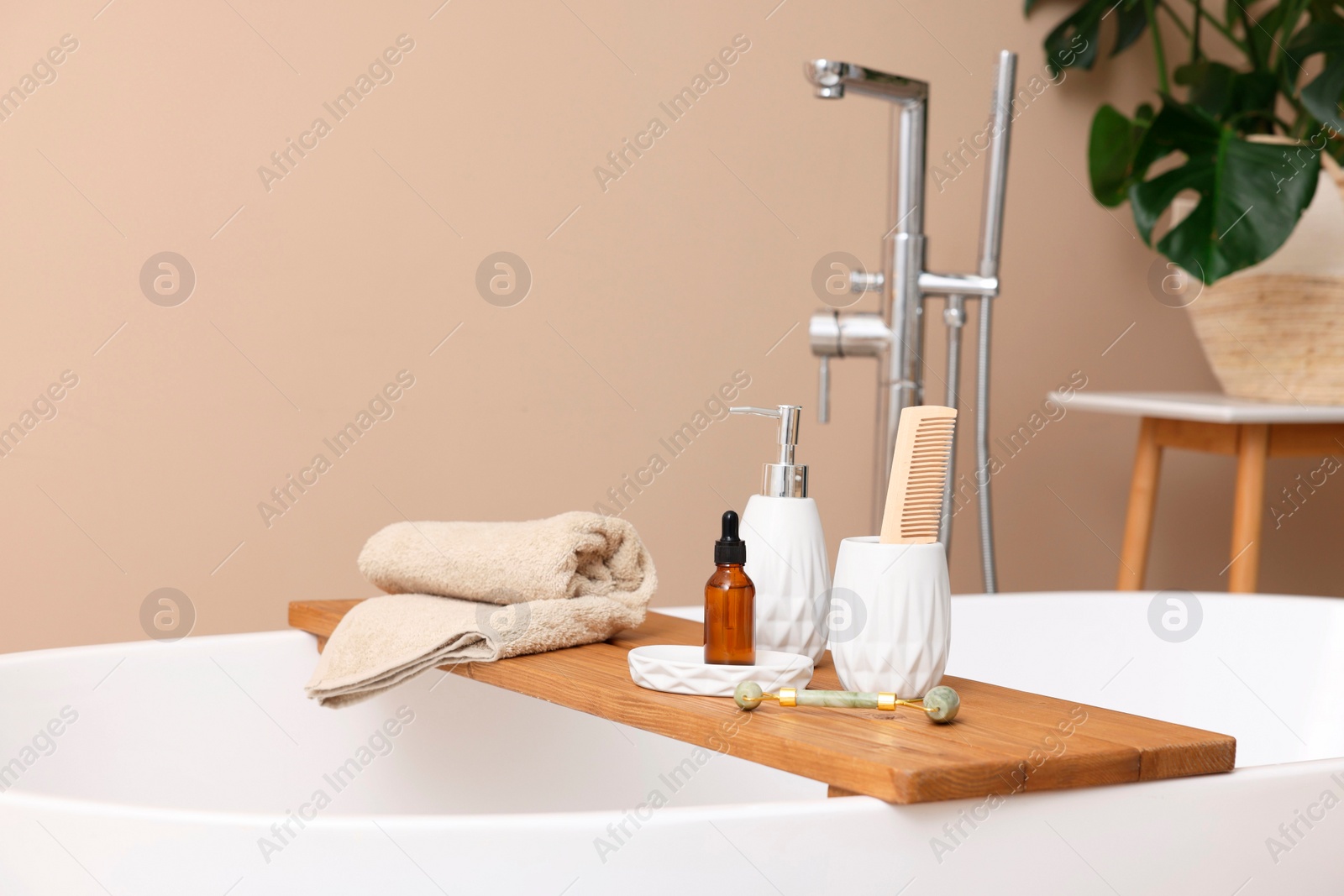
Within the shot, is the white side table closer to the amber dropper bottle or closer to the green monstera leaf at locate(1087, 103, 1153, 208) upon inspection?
the green monstera leaf at locate(1087, 103, 1153, 208)

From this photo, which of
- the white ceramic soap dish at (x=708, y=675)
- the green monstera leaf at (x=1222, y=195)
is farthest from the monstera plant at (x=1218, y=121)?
the white ceramic soap dish at (x=708, y=675)

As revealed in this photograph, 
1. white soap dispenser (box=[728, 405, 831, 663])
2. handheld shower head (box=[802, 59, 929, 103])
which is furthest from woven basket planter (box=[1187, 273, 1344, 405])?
white soap dispenser (box=[728, 405, 831, 663])

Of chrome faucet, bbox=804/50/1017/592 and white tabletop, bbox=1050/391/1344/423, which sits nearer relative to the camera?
chrome faucet, bbox=804/50/1017/592

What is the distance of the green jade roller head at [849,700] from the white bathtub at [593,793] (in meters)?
0.06

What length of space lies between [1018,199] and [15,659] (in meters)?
1.80

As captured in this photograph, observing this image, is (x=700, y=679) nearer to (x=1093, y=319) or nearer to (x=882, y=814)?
(x=882, y=814)

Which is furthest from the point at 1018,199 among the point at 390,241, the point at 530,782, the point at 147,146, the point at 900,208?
the point at 530,782

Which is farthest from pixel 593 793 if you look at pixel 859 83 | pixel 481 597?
pixel 859 83

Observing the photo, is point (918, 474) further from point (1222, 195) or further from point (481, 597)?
point (1222, 195)

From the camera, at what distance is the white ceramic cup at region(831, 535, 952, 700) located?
2.53 ft

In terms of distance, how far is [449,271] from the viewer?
1806 millimetres

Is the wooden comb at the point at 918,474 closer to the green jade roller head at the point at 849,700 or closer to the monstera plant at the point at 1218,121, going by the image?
the green jade roller head at the point at 849,700

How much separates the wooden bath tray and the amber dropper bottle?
0.05 metres

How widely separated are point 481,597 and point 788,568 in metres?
0.24
